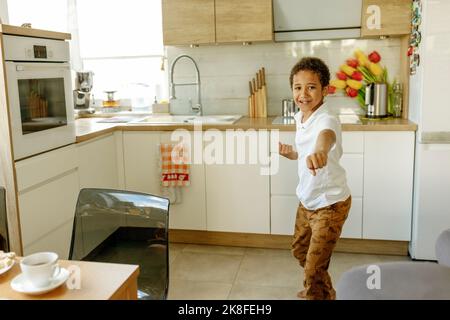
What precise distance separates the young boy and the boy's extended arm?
0.21ft

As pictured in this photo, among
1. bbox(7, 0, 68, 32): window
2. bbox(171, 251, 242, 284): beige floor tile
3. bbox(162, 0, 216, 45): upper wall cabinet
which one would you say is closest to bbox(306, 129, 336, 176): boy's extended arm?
bbox(171, 251, 242, 284): beige floor tile

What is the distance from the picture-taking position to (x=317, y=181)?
227 centimetres

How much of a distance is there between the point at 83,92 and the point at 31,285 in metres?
3.11

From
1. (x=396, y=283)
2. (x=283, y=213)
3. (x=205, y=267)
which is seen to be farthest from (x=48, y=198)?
(x=396, y=283)

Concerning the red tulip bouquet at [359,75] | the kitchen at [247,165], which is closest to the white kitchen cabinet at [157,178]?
the kitchen at [247,165]

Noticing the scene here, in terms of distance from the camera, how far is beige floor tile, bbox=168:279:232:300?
2684 mm

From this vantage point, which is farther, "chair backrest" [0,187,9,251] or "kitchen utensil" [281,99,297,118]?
"kitchen utensil" [281,99,297,118]

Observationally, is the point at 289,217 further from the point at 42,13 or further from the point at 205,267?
the point at 42,13

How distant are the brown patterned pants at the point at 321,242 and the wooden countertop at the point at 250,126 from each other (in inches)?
32.8

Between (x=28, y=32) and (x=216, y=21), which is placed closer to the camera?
(x=28, y=32)

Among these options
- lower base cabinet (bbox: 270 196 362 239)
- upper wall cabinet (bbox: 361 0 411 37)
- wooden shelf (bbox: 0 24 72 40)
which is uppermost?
upper wall cabinet (bbox: 361 0 411 37)

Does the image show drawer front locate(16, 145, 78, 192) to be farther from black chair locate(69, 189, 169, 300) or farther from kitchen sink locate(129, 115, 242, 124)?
kitchen sink locate(129, 115, 242, 124)

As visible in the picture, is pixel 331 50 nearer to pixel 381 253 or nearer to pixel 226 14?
pixel 226 14

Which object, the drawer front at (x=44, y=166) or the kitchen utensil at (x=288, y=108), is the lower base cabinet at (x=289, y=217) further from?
the drawer front at (x=44, y=166)
